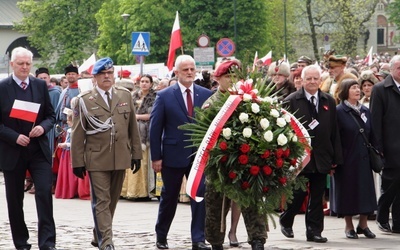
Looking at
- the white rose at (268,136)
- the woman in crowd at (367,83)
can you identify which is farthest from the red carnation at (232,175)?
the woman in crowd at (367,83)

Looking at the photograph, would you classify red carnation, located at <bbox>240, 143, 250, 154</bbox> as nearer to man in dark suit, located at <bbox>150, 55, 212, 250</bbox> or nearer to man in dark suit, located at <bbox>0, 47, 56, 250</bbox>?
man in dark suit, located at <bbox>150, 55, 212, 250</bbox>

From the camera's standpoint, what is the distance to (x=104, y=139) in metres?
12.3

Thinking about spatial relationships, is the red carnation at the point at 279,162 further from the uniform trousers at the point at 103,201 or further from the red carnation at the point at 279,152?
the uniform trousers at the point at 103,201

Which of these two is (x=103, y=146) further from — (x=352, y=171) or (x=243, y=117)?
(x=352, y=171)

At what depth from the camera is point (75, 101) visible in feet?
41.0

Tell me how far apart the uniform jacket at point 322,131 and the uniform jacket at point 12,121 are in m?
2.78

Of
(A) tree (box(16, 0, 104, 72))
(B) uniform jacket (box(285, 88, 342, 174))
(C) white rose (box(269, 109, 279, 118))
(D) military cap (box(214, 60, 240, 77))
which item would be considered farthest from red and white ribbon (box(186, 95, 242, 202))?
(A) tree (box(16, 0, 104, 72))

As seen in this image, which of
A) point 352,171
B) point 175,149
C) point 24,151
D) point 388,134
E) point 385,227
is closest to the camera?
point 24,151

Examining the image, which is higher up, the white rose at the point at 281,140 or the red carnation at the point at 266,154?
the white rose at the point at 281,140

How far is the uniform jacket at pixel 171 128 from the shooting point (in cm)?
1272

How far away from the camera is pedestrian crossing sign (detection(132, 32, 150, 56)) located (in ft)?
98.0

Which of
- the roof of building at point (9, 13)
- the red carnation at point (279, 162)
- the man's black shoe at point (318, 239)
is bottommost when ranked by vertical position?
the man's black shoe at point (318, 239)

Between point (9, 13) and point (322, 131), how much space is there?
90111 millimetres

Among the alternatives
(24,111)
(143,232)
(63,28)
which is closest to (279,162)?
(24,111)
